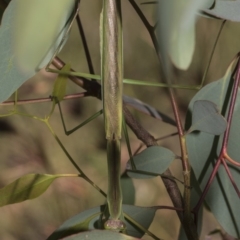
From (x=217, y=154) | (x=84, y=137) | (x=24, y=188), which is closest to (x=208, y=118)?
(x=217, y=154)

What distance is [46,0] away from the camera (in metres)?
0.19

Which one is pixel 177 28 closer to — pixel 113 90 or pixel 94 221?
pixel 113 90

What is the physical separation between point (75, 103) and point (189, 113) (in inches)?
26.6

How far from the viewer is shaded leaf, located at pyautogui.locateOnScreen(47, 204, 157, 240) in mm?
388

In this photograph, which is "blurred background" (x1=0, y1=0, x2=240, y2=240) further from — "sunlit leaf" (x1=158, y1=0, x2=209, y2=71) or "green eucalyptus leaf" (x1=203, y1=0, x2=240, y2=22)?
"sunlit leaf" (x1=158, y1=0, x2=209, y2=71)

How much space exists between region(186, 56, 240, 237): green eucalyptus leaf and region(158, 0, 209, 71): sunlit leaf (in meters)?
0.25

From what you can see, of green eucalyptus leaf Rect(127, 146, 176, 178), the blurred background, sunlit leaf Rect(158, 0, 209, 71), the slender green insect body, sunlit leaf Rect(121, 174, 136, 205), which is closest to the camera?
sunlit leaf Rect(158, 0, 209, 71)

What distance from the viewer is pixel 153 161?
15.2 inches

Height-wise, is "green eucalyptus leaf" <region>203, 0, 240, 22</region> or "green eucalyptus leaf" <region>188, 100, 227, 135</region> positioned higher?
"green eucalyptus leaf" <region>203, 0, 240, 22</region>

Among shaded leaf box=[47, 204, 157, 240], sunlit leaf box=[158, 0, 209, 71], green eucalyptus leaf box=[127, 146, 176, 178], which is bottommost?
shaded leaf box=[47, 204, 157, 240]

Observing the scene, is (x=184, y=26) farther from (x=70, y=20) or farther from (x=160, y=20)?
(x=70, y=20)

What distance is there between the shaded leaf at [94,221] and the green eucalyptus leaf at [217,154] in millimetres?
61

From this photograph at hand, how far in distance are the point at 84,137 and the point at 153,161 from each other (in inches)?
26.0

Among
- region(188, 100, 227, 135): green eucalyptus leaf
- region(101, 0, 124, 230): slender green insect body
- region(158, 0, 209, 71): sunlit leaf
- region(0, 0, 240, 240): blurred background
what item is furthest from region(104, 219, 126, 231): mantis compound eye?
region(0, 0, 240, 240): blurred background
